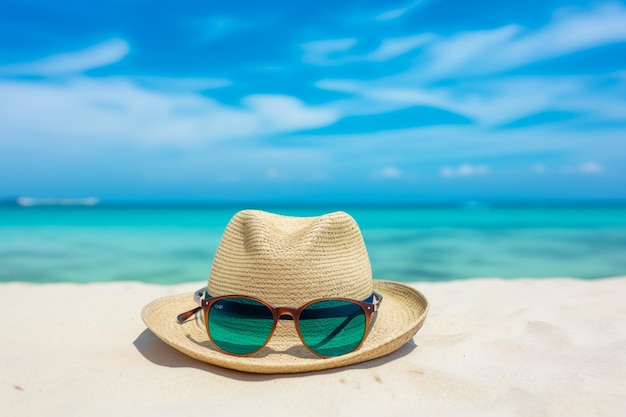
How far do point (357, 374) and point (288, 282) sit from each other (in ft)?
1.79

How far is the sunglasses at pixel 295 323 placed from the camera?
2133mm

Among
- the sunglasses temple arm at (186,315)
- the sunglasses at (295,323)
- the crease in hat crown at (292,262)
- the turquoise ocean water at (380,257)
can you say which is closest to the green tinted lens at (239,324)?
the sunglasses at (295,323)

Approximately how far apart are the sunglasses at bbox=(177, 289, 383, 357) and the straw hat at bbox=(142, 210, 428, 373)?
0.07 m

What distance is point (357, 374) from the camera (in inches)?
82.3

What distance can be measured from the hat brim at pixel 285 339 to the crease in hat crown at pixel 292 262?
8.2 inches

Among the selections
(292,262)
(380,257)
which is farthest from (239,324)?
(380,257)

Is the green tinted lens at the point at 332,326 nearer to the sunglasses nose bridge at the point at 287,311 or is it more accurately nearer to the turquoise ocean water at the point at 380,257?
the sunglasses nose bridge at the point at 287,311

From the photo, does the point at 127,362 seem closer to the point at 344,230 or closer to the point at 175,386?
the point at 175,386

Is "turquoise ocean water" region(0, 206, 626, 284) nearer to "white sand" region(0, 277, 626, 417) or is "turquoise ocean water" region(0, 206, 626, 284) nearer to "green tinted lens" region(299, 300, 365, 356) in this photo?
"white sand" region(0, 277, 626, 417)

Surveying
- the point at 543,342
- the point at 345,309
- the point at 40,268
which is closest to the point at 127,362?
the point at 345,309

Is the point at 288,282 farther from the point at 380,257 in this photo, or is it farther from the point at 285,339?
the point at 380,257

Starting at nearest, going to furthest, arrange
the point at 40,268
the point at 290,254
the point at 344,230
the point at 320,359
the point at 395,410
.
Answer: the point at 395,410
the point at 320,359
the point at 290,254
the point at 344,230
the point at 40,268

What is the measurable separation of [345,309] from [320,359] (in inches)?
10.4

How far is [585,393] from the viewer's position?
1.82 meters
